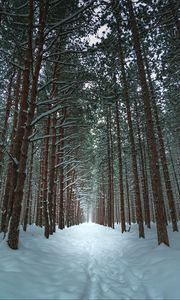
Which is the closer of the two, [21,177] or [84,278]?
[84,278]

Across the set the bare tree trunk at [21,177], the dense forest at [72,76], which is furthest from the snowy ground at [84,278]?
the dense forest at [72,76]

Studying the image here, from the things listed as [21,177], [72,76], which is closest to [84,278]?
[21,177]

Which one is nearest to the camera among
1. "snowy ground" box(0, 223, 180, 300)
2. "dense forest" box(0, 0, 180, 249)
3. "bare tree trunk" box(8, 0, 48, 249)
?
"snowy ground" box(0, 223, 180, 300)

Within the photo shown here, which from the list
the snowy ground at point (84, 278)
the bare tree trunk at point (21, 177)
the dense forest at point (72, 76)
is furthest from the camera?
the dense forest at point (72, 76)

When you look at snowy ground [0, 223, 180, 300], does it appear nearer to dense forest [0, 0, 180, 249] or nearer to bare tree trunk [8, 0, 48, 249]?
bare tree trunk [8, 0, 48, 249]

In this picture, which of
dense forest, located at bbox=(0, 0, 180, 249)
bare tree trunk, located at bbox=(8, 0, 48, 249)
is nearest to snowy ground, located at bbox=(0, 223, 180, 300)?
bare tree trunk, located at bbox=(8, 0, 48, 249)

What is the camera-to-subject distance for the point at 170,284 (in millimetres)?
4223

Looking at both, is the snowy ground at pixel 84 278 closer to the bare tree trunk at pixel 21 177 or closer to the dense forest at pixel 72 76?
the bare tree trunk at pixel 21 177

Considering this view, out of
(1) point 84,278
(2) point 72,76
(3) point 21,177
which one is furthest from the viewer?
(2) point 72,76

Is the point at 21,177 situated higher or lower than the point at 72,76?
lower

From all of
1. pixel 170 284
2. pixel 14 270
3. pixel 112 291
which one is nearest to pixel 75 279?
pixel 112 291

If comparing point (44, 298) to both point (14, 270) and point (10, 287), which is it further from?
point (14, 270)

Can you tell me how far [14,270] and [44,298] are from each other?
1145mm

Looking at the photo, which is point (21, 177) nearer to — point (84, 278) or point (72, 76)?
point (84, 278)
